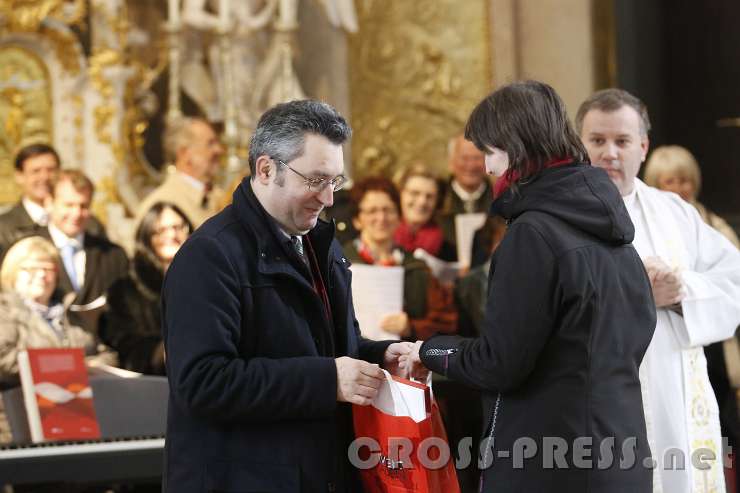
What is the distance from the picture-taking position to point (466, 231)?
7133 millimetres

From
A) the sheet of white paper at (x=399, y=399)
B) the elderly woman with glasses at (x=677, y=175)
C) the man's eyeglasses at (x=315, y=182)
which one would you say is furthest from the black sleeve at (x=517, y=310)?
the elderly woman with glasses at (x=677, y=175)

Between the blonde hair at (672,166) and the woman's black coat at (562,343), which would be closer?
the woman's black coat at (562,343)

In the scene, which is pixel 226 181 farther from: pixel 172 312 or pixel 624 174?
pixel 172 312

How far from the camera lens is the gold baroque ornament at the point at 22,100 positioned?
8.78 m

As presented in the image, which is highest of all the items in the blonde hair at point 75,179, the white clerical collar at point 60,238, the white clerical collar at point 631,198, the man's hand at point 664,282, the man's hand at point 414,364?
the blonde hair at point 75,179

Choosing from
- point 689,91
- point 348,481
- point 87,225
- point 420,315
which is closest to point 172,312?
point 348,481

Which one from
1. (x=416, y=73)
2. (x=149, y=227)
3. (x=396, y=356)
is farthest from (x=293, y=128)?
(x=416, y=73)

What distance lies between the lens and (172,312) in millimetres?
2840

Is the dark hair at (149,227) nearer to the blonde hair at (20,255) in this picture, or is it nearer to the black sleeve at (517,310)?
the blonde hair at (20,255)

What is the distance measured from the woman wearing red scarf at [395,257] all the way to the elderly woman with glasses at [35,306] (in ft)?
5.00

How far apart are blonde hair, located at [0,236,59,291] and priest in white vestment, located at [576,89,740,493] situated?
9.92ft

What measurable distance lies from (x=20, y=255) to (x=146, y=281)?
760 mm

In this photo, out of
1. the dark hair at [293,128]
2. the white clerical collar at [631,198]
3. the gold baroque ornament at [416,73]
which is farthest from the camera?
the gold baroque ornament at [416,73]

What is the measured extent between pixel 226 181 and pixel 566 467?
6.29 m
